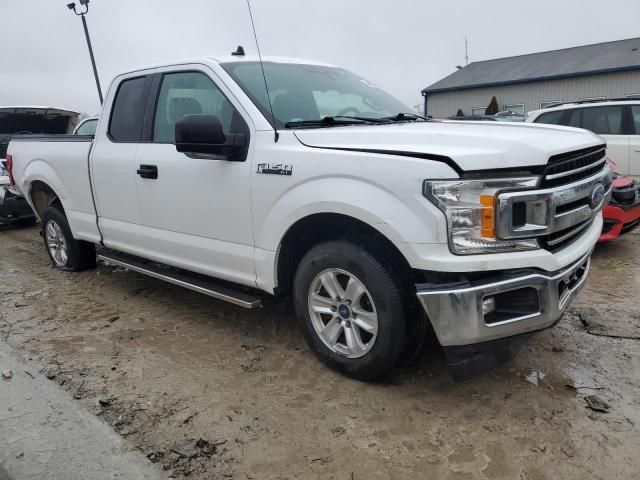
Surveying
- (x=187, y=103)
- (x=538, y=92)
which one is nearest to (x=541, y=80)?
(x=538, y=92)

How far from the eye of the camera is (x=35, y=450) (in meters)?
2.61

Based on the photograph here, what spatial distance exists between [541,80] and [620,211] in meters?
19.1

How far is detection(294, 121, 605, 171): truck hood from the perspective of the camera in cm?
250

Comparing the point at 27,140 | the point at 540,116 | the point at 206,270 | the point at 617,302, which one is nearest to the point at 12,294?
the point at 27,140

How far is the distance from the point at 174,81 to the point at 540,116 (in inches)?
232

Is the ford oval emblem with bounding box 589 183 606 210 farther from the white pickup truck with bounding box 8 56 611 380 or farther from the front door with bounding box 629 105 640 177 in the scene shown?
the front door with bounding box 629 105 640 177

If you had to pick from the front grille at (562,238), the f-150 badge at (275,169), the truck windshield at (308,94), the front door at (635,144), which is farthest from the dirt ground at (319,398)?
the front door at (635,144)

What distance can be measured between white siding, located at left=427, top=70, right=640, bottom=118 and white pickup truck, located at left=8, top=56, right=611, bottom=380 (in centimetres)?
1987

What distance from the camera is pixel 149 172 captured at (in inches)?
157

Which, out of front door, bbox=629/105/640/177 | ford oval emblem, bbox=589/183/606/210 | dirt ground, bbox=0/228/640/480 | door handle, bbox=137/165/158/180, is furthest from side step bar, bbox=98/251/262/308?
front door, bbox=629/105/640/177

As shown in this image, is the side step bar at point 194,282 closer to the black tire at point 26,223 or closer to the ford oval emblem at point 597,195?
the ford oval emblem at point 597,195

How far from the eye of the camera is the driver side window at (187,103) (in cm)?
360

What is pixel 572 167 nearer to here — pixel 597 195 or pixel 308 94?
pixel 597 195

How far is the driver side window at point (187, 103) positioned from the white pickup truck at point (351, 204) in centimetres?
1
